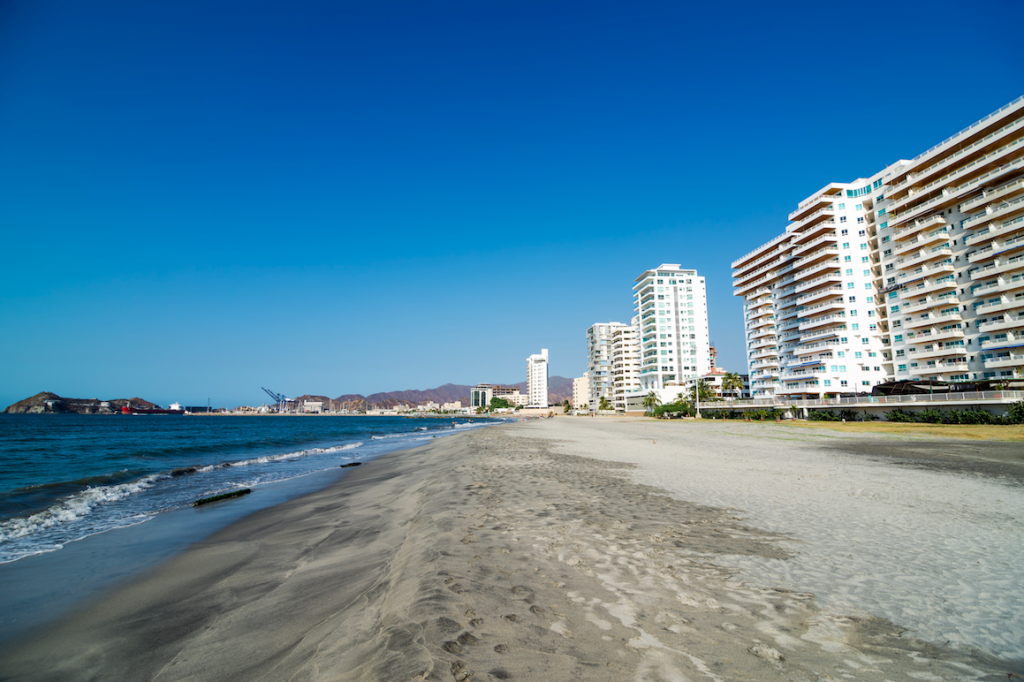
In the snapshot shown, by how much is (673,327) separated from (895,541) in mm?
121434

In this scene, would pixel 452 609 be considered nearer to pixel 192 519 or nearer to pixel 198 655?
pixel 198 655

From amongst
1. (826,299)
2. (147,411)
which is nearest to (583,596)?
(826,299)

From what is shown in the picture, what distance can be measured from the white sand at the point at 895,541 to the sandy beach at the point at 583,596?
0.04 m

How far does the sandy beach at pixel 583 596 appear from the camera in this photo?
146 inches

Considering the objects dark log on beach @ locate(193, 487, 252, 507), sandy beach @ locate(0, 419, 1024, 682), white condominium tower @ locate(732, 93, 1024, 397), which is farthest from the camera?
white condominium tower @ locate(732, 93, 1024, 397)

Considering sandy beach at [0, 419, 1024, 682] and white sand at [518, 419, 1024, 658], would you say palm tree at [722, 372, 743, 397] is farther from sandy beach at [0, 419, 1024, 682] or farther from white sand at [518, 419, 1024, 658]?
sandy beach at [0, 419, 1024, 682]

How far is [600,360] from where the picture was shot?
533 feet

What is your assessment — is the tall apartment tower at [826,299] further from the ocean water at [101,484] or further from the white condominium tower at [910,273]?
the ocean water at [101,484]

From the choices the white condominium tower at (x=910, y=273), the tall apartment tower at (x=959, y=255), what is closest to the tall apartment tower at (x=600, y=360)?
the white condominium tower at (x=910, y=273)

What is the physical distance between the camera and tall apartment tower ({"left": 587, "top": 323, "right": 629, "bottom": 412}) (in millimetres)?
157875

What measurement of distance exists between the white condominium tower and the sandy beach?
5609 cm

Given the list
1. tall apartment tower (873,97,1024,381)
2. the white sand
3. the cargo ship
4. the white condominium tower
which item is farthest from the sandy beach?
the cargo ship

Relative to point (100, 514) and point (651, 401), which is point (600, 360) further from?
point (100, 514)

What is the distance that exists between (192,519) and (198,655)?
→ 28.6ft
